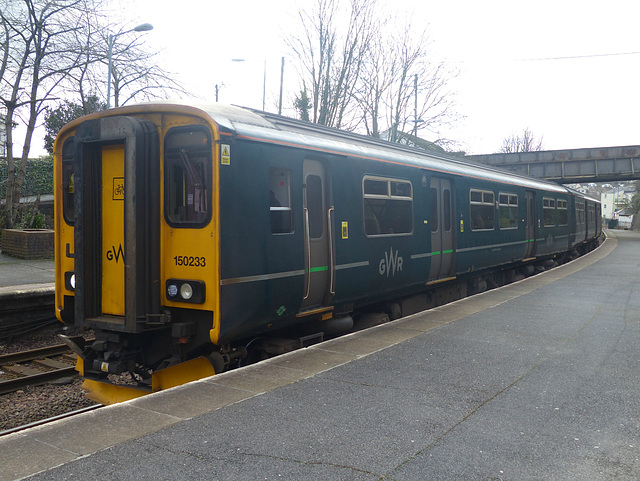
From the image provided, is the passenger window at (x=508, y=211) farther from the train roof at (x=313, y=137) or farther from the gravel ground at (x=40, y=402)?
the gravel ground at (x=40, y=402)

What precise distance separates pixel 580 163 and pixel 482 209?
1418 inches

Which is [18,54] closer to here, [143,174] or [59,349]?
[59,349]

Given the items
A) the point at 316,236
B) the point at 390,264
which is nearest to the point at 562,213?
the point at 390,264

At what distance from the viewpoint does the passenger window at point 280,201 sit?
6.09 metres

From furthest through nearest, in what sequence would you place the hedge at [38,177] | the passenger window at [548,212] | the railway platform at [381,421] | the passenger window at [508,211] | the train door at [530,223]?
the hedge at [38,177] → the passenger window at [548,212] → the train door at [530,223] → the passenger window at [508,211] → the railway platform at [381,421]

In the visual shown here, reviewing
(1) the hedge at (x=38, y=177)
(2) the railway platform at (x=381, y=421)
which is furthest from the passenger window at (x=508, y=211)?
(1) the hedge at (x=38, y=177)

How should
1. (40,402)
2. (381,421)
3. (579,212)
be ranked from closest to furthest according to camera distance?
(381,421), (40,402), (579,212)

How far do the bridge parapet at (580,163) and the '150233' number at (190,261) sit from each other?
128 ft

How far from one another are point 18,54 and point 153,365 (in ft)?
45.2

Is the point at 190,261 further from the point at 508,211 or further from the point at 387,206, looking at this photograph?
the point at 508,211

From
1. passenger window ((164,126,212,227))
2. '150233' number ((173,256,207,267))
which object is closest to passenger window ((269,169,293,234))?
passenger window ((164,126,212,227))

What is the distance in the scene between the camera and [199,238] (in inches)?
217

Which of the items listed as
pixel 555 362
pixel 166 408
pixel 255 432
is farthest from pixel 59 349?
pixel 555 362

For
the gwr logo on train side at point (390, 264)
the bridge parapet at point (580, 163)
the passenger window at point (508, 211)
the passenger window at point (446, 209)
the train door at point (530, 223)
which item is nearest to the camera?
the gwr logo on train side at point (390, 264)
